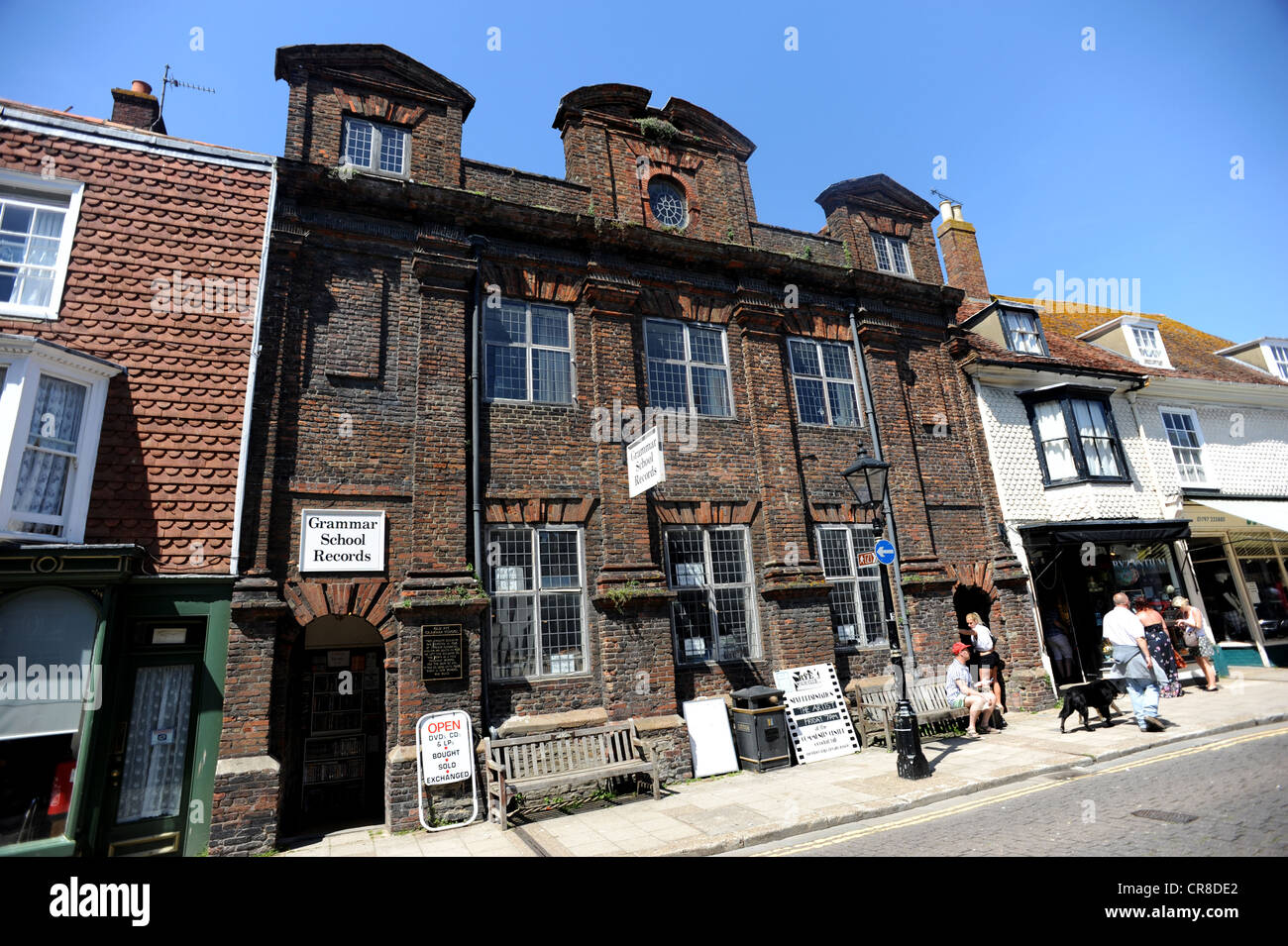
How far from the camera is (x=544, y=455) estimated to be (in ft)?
36.3

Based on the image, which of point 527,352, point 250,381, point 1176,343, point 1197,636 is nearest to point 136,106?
point 250,381

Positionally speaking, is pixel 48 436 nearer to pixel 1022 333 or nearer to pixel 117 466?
pixel 117 466

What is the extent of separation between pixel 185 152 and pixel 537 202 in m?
5.72

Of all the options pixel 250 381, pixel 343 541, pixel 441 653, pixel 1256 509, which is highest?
pixel 250 381

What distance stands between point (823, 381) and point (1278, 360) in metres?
18.5

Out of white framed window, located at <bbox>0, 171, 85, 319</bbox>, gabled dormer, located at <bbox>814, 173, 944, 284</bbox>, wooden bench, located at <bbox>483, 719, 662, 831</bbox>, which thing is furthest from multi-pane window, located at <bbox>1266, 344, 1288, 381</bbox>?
white framed window, located at <bbox>0, 171, 85, 319</bbox>

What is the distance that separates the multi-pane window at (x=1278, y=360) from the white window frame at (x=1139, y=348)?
485 centimetres

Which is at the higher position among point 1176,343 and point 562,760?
point 1176,343

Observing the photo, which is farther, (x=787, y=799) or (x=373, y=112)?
(x=373, y=112)

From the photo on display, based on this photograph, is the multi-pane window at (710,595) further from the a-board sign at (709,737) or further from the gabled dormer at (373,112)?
the gabled dormer at (373,112)

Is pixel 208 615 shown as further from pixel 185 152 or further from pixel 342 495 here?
pixel 185 152

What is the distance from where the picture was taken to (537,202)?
40.4 ft

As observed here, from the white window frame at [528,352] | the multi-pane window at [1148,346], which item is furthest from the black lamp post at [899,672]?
the multi-pane window at [1148,346]
